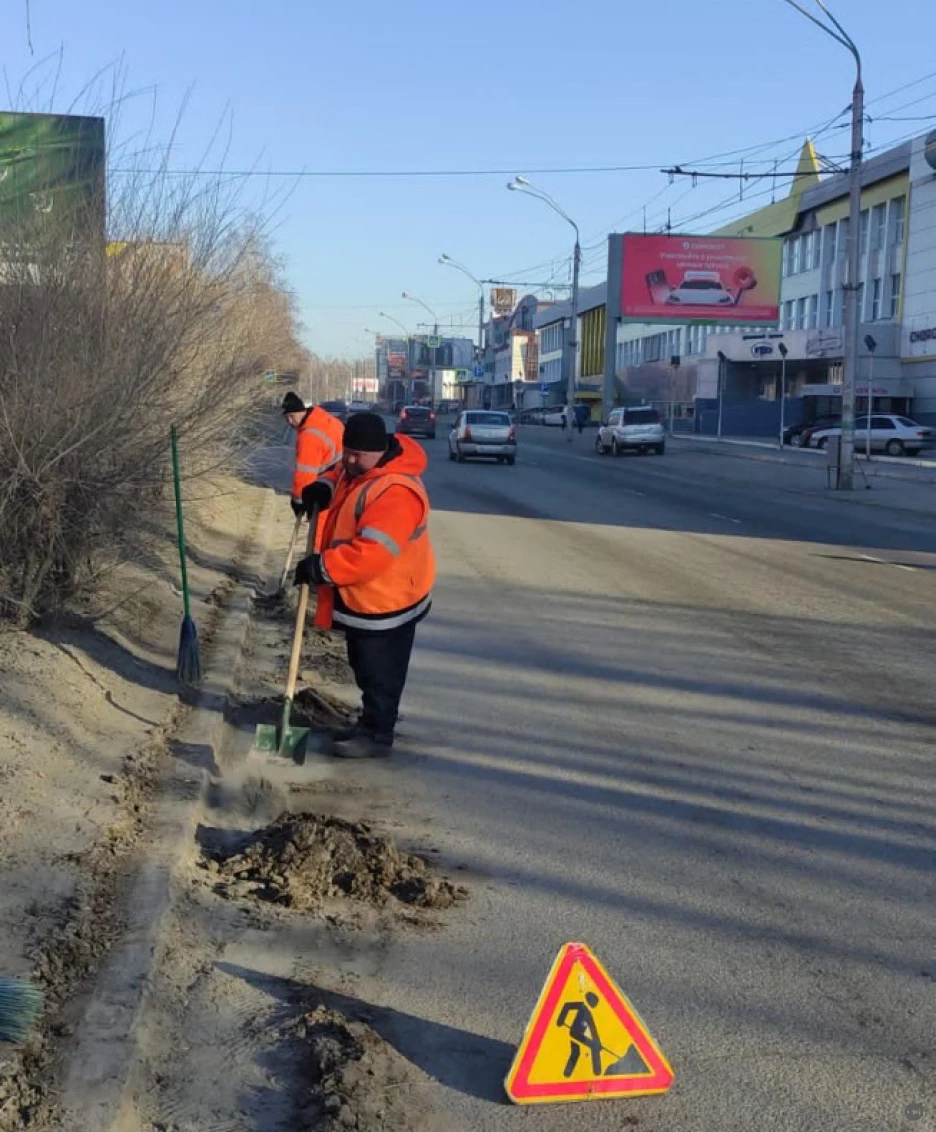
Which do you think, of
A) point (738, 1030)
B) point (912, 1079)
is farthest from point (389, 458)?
point (912, 1079)

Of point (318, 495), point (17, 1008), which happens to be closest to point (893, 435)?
point (318, 495)

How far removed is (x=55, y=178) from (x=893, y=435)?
43297 mm

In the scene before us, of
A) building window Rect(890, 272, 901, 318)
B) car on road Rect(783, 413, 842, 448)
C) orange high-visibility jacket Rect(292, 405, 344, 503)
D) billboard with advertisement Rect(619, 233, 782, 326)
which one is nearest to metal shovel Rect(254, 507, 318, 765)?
orange high-visibility jacket Rect(292, 405, 344, 503)

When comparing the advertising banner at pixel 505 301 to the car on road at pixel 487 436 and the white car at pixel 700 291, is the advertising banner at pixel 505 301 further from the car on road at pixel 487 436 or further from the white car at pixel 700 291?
the car on road at pixel 487 436

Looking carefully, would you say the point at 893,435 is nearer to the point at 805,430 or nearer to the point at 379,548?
the point at 805,430

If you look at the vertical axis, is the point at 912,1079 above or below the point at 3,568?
below

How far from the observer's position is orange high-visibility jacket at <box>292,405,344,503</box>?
9.89 m

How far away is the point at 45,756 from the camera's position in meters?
5.42

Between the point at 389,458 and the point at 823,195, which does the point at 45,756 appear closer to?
the point at 389,458

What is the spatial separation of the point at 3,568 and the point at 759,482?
80.9 feet

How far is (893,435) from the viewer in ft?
155

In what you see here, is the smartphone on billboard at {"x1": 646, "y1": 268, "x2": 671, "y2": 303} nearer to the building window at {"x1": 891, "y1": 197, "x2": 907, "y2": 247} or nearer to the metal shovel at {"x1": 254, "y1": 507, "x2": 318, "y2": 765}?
the building window at {"x1": 891, "y1": 197, "x2": 907, "y2": 247}

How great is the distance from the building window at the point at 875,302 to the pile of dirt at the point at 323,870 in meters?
61.0

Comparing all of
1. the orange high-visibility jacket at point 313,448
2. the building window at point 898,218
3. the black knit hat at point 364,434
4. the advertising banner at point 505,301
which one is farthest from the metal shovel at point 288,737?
the advertising banner at point 505,301
